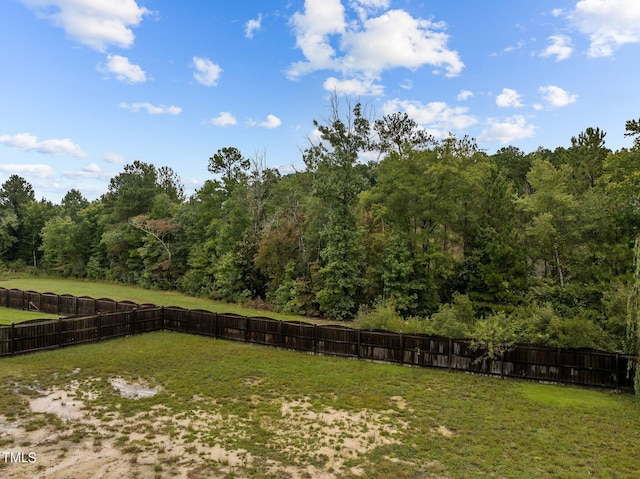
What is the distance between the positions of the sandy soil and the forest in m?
7.46

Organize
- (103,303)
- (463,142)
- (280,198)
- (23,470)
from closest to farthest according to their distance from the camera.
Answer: (23,470), (103,303), (463,142), (280,198)

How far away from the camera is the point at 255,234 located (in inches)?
1320

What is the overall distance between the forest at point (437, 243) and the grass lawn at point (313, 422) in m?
3.00

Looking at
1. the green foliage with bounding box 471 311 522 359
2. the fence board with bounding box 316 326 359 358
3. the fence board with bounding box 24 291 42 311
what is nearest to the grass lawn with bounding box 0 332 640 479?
the green foliage with bounding box 471 311 522 359

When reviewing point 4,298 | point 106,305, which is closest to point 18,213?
point 4,298

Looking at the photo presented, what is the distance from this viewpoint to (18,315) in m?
22.7

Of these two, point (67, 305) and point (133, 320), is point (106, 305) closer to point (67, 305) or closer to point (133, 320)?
point (67, 305)

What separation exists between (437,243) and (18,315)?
26.2 meters

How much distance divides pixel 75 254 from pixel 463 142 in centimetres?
4790

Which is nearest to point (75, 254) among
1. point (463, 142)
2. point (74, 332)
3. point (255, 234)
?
point (255, 234)

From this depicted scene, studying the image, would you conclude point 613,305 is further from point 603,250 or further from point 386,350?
point 386,350

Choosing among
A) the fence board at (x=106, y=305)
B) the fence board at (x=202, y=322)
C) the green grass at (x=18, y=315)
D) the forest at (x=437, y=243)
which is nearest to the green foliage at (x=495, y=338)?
the forest at (x=437, y=243)

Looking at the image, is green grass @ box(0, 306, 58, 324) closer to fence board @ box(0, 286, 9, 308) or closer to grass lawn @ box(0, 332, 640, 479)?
fence board @ box(0, 286, 9, 308)

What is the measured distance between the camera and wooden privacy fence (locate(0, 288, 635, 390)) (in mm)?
13164
